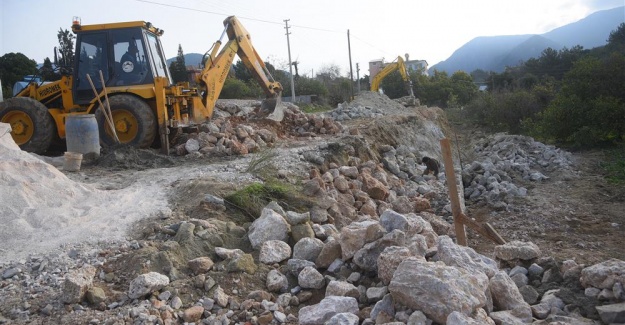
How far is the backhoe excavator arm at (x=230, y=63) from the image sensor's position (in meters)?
10.1

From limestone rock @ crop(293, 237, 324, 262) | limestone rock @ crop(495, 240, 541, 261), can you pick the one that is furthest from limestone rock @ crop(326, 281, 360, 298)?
limestone rock @ crop(495, 240, 541, 261)

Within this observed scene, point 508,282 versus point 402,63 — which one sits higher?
point 402,63

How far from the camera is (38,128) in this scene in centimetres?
872

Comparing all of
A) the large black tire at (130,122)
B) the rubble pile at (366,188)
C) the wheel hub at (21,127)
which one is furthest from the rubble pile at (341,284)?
the wheel hub at (21,127)

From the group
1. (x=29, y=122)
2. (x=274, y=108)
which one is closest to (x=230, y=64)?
(x=274, y=108)

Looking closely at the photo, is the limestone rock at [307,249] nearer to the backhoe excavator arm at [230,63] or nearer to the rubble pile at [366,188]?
the rubble pile at [366,188]

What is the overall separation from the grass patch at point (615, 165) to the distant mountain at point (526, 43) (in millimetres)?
47892

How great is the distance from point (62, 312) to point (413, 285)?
2279 mm

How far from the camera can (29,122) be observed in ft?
28.8

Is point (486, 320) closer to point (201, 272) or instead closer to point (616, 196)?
point (201, 272)

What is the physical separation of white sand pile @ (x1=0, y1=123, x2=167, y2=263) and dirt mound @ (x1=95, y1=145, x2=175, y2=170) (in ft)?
6.19

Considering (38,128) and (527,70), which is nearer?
(38,128)

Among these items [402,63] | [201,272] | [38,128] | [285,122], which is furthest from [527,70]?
[201,272]

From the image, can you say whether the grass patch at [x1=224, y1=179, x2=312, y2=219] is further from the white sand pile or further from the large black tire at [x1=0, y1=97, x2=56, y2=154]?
the large black tire at [x1=0, y1=97, x2=56, y2=154]
